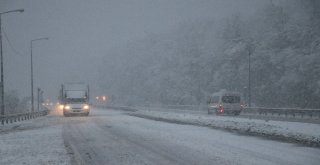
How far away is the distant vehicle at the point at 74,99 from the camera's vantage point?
1635 inches

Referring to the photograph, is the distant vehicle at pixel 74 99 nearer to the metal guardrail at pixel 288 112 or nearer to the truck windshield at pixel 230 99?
the truck windshield at pixel 230 99

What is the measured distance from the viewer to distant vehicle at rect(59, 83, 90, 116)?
41531 mm

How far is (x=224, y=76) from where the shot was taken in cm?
6812

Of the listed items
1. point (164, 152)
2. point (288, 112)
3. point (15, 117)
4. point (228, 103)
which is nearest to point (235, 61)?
point (228, 103)

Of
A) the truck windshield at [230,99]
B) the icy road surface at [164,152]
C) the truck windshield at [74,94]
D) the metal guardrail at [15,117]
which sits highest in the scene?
the truck windshield at [74,94]

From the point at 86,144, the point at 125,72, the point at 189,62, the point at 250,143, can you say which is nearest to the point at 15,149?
the point at 86,144

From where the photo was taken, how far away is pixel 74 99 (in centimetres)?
4175

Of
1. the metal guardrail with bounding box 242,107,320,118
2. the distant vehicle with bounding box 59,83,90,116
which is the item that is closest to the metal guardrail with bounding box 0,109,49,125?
the distant vehicle with bounding box 59,83,90,116

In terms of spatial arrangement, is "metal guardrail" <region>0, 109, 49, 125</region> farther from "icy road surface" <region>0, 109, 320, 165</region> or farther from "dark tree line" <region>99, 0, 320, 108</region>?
"dark tree line" <region>99, 0, 320, 108</region>

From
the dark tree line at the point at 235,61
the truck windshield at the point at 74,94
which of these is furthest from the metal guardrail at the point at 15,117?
the dark tree line at the point at 235,61

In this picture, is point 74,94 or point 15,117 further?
point 74,94

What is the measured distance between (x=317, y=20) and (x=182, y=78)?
28433 mm

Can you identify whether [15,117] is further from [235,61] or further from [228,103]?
[235,61]

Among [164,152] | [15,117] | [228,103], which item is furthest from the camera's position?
[228,103]
